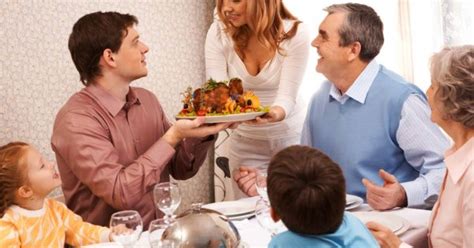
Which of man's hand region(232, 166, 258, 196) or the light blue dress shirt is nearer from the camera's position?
the light blue dress shirt

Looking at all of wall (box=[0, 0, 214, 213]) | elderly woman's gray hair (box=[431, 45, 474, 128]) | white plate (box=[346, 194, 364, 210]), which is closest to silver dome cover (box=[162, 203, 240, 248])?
white plate (box=[346, 194, 364, 210])

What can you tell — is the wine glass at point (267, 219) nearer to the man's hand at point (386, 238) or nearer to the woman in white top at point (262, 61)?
the man's hand at point (386, 238)

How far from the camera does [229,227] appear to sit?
1505 mm

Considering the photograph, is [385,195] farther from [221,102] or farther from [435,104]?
[221,102]

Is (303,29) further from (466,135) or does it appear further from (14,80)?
(14,80)

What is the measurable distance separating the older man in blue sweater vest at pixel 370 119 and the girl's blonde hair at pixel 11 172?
4.13ft

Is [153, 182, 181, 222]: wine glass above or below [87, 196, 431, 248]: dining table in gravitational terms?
above

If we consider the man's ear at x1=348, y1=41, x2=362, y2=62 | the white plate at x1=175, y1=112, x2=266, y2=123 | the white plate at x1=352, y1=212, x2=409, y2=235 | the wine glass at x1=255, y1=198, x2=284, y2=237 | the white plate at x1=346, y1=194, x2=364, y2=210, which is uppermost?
the man's ear at x1=348, y1=41, x2=362, y2=62

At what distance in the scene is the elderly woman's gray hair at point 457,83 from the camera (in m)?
1.60

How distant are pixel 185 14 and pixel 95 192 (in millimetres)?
2069

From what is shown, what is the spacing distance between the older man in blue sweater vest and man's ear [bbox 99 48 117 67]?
0.89 meters

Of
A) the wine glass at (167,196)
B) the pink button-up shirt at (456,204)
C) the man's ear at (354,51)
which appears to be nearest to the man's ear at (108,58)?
the wine glass at (167,196)

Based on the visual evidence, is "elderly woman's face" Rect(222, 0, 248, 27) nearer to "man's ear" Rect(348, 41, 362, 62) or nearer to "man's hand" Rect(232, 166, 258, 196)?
"man's ear" Rect(348, 41, 362, 62)

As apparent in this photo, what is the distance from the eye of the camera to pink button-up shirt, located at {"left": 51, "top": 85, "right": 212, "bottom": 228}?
6.90ft
